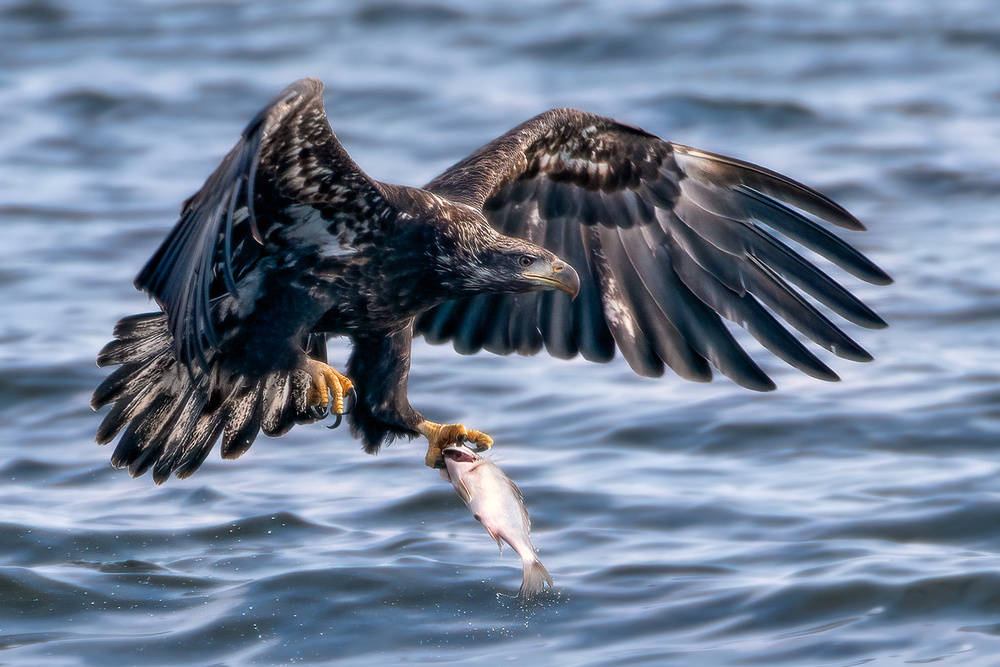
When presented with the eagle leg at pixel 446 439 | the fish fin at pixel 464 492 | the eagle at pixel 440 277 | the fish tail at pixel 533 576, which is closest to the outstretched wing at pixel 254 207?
the eagle at pixel 440 277

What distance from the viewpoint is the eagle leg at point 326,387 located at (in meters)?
5.09

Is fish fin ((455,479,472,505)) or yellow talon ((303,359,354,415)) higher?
yellow talon ((303,359,354,415))

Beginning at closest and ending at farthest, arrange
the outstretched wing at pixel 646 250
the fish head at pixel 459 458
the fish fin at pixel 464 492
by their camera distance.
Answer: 1. the fish fin at pixel 464 492
2. the fish head at pixel 459 458
3. the outstretched wing at pixel 646 250

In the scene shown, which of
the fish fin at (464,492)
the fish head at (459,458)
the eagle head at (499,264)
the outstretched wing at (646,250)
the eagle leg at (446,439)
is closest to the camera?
the fish fin at (464,492)

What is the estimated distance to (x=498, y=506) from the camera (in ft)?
15.2

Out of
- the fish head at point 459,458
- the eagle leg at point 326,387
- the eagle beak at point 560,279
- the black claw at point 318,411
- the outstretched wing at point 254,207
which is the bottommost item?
the fish head at point 459,458

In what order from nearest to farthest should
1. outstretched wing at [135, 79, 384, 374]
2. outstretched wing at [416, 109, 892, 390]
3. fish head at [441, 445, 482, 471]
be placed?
1. outstretched wing at [135, 79, 384, 374]
2. fish head at [441, 445, 482, 471]
3. outstretched wing at [416, 109, 892, 390]

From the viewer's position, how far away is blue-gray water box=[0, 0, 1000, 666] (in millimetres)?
5070

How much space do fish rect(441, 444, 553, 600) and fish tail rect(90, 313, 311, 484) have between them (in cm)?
89

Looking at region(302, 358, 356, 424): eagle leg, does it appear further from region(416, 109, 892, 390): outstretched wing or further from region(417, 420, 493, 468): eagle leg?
region(416, 109, 892, 390): outstretched wing

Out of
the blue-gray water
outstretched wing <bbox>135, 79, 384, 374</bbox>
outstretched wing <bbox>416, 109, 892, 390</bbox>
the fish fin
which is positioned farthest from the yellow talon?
outstretched wing <bbox>416, 109, 892, 390</bbox>

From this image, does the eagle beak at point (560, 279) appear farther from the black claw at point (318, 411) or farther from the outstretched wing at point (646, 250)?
the black claw at point (318, 411)

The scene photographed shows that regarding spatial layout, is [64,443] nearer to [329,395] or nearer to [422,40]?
[329,395]

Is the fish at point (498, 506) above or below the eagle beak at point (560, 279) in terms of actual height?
below
